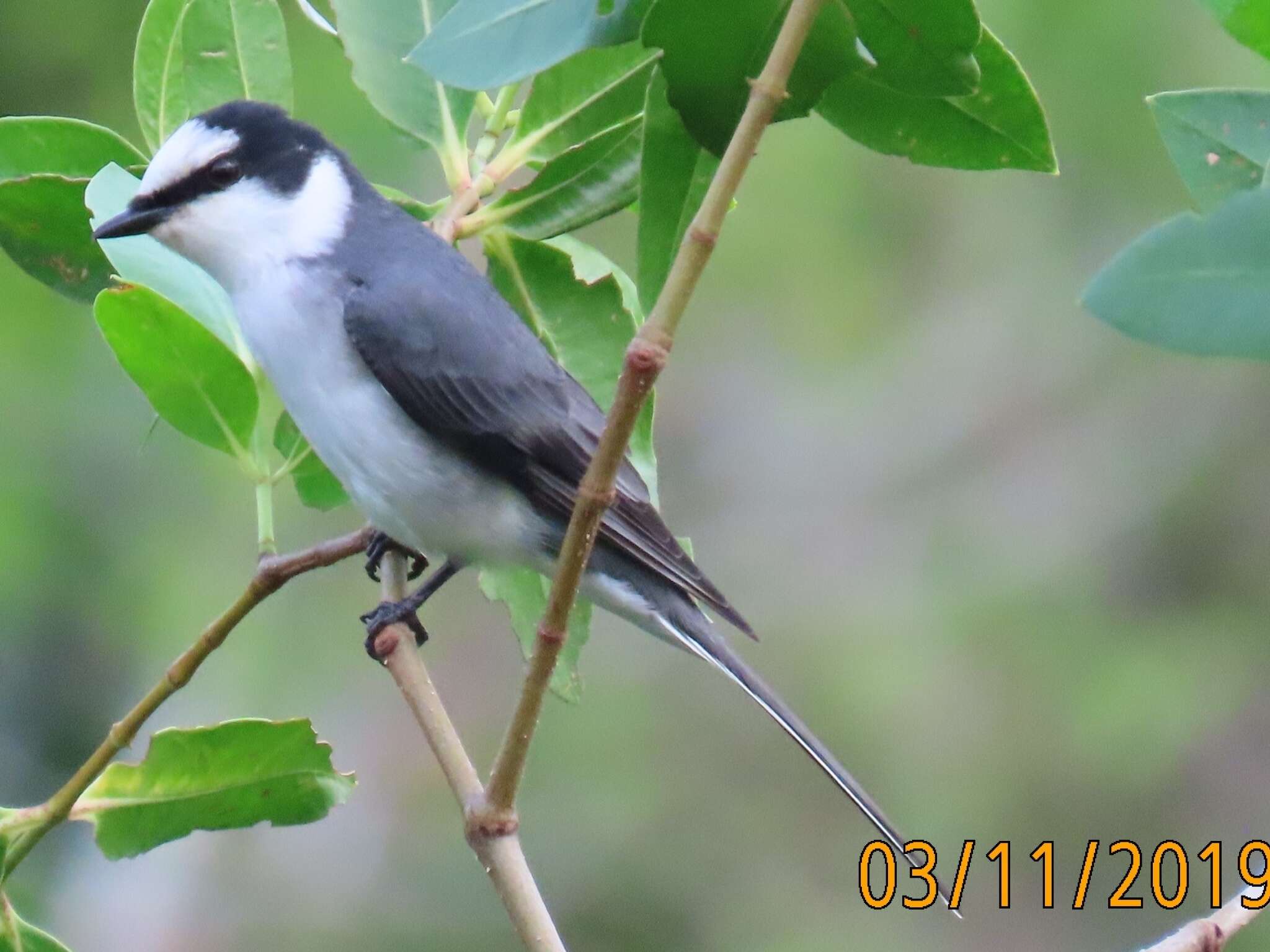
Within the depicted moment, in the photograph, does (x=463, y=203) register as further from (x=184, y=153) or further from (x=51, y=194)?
(x=51, y=194)

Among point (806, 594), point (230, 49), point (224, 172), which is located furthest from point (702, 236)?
point (806, 594)

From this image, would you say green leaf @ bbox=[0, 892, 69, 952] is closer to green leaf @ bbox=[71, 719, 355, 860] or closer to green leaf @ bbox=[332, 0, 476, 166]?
green leaf @ bbox=[71, 719, 355, 860]

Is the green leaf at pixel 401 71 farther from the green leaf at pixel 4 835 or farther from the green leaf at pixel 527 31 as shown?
the green leaf at pixel 4 835

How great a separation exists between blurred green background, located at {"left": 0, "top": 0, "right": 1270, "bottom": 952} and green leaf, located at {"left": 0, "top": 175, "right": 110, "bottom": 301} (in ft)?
7.73

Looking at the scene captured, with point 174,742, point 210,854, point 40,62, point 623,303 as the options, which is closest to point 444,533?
point 623,303

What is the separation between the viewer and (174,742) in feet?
6.10

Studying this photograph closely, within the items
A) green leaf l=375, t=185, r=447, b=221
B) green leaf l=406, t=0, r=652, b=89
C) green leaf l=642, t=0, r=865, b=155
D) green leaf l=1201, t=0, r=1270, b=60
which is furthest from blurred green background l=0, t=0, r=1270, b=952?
green leaf l=1201, t=0, r=1270, b=60

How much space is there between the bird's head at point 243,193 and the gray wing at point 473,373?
0.21 metres

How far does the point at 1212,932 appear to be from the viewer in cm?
145

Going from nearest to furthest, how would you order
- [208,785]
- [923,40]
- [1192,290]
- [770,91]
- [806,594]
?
[1192,290] < [770,91] < [923,40] < [208,785] < [806,594]

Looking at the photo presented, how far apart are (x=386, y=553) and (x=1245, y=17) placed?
6.32ft

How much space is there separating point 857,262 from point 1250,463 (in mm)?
1855

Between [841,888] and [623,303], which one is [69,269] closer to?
[623,303]

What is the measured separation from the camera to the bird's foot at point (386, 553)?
110 inches
